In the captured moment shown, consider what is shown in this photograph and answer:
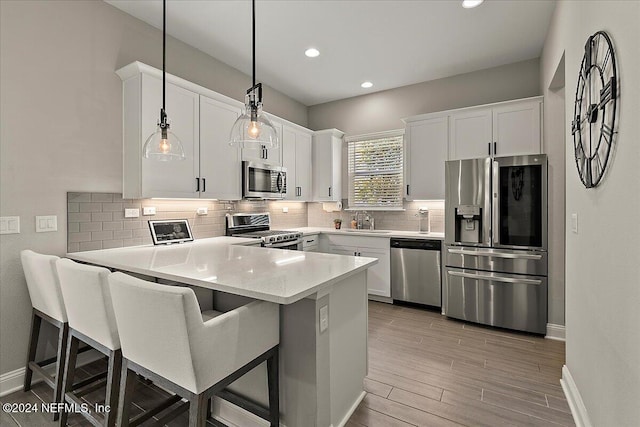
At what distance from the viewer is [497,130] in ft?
12.0

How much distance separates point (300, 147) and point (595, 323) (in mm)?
3980

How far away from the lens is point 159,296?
1.22 metres

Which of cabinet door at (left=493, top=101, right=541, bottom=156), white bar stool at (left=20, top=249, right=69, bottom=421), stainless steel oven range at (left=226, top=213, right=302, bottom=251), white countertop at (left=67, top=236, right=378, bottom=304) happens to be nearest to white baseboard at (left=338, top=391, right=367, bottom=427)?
white countertop at (left=67, top=236, right=378, bottom=304)

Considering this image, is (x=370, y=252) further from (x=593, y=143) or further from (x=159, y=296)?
(x=159, y=296)

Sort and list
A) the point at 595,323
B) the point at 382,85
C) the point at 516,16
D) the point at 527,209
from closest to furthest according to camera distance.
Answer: the point at 595,323
the point at 516,16
the point at 527,209
the point at 382,85

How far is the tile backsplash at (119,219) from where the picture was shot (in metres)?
2.54

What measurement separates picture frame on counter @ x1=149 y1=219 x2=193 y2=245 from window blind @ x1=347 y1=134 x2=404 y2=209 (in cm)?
270

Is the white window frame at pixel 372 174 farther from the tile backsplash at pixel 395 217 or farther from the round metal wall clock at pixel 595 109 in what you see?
the round metal wall clock at pixel 595 109

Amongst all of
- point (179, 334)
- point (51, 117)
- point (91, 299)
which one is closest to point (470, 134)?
point (179, 334)

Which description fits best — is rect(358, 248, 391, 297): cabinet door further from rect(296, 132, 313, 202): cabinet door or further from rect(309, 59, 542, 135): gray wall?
rect(309, 59, 542, 135): gray wall

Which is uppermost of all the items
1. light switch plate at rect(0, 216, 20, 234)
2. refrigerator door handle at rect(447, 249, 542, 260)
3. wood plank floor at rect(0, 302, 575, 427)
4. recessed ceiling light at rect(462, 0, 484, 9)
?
recessed ceiling light at rect(462, 0, 484, 9)

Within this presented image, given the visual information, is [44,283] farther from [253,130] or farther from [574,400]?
[574,400]

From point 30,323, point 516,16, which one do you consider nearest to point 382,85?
point 516,16

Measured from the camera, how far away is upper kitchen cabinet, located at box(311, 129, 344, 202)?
16.4 ft
